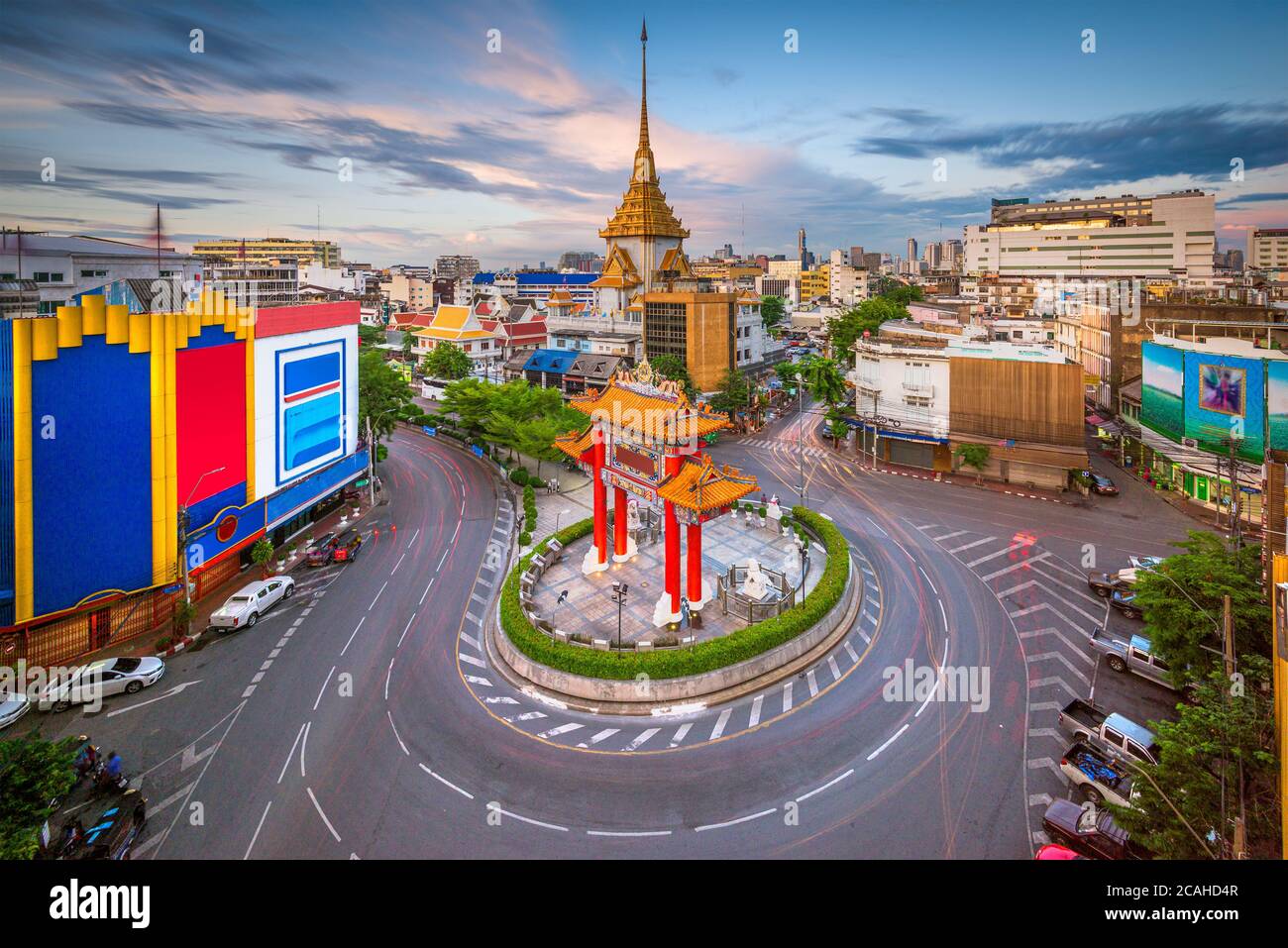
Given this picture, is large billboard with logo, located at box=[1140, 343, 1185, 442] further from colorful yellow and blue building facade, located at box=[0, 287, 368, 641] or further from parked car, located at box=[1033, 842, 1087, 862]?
colorful yellow and blue building facade, located at box=[0, 287, 368, 641]

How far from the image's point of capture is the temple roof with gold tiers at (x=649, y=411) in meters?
28.9

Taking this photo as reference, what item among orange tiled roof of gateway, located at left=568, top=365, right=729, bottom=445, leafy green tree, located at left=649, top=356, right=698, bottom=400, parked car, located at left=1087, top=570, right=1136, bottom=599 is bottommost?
parked car, located at left=1087, top=570, right=1136, bottom=599

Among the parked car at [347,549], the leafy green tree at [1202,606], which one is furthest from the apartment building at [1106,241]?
the parked car at [347,549]

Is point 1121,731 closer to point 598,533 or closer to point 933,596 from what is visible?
point 933,596

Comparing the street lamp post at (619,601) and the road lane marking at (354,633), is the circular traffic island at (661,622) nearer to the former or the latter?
the street lamp post at (619,601)

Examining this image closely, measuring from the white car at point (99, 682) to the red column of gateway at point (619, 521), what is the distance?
66.8 feet

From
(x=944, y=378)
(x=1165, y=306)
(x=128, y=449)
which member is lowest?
(x=128, y=449)

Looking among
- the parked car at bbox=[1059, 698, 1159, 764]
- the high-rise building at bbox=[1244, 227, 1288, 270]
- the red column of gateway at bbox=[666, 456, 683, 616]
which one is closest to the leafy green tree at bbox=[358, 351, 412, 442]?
the red column of gateway at bbox=[666, 456, 683, 616]

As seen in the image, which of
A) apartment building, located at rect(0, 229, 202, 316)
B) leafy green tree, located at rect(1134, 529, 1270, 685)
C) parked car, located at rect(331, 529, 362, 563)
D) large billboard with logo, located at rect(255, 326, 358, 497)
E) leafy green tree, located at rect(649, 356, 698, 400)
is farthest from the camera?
leafy green tree, located at rect(649, 356, 698, 400)

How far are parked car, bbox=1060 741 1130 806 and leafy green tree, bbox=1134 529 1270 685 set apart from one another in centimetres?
421

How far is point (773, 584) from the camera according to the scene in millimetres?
32281

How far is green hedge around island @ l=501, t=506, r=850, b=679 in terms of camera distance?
24.8 meters

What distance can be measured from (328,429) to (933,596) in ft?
123
